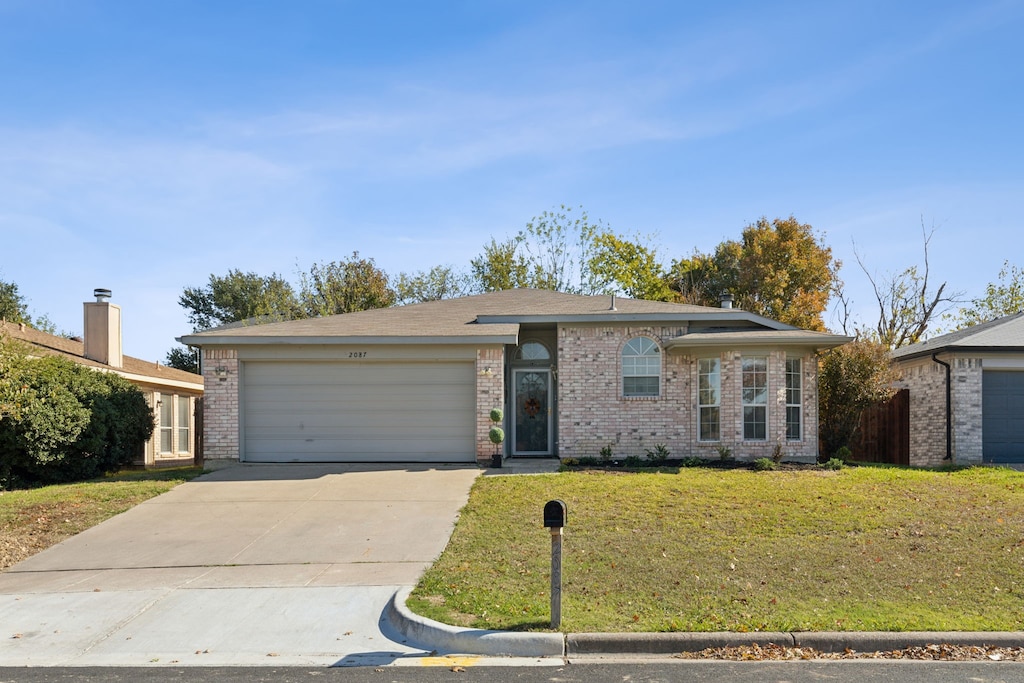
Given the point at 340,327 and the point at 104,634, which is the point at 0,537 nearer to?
the point at 104,634

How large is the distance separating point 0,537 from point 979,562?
1234 cm

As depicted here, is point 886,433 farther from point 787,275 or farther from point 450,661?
point 450,661

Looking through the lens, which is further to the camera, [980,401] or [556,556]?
[980,401]

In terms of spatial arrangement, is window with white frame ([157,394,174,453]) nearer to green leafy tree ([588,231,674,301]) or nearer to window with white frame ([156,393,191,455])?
window with white frame ([156,393,191,455])

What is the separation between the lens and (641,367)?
19.9 m

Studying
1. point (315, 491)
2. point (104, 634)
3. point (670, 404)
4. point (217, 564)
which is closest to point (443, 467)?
point (315, 491)

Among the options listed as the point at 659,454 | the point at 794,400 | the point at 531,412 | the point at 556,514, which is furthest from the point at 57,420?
the point at 794,400

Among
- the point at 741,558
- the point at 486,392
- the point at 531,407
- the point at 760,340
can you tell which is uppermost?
the point at 760,340

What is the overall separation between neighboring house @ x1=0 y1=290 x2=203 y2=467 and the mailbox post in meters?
16.6

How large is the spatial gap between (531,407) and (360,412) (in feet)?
12.5

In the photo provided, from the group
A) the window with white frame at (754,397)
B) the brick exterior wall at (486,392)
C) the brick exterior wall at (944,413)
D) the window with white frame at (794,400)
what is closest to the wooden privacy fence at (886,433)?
the brick exterior wall at (944,413)

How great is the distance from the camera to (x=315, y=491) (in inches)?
627

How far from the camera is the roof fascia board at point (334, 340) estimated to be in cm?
1894

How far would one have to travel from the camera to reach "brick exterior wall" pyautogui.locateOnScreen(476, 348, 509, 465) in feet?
62.4
